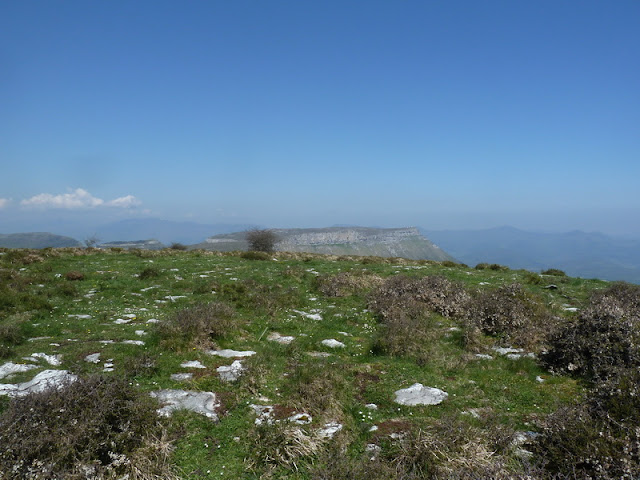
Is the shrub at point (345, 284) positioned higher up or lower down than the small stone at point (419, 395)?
higher up

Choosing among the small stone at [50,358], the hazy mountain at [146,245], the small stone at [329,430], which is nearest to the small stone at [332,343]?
the small stone at [329,430]

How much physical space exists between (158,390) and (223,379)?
1.44 metres

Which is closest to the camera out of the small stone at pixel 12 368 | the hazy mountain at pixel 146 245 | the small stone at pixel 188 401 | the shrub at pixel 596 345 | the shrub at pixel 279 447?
the shrub at pixel 279 447

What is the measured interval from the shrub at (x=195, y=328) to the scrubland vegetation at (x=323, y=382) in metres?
0.05

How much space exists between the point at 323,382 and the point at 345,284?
36.5 ft

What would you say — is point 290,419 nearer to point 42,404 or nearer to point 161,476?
point 161,476

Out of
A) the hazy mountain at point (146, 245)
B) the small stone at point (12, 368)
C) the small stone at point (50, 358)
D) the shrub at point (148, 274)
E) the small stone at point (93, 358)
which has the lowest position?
the hazy mountain at point (146, 245)

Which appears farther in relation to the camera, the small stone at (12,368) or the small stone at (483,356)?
the small stone at (483,356)

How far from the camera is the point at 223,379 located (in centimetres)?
895

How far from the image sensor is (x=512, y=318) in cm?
1332

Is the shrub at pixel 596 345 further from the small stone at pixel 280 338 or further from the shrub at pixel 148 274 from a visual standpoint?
the shrub at pixel 148 274

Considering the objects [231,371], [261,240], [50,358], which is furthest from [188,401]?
[261,240]

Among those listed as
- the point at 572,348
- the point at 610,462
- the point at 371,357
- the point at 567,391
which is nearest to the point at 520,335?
the point at 572,348

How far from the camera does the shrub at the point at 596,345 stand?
922cm
